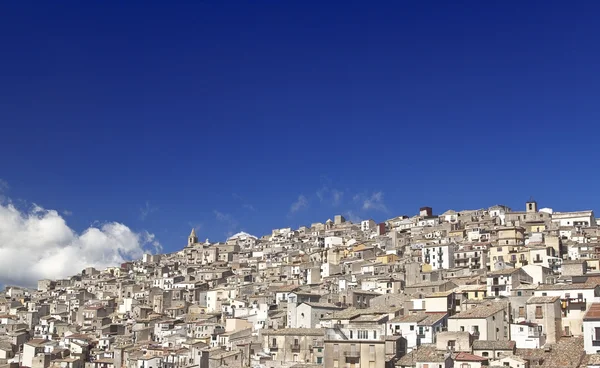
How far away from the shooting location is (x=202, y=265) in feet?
383

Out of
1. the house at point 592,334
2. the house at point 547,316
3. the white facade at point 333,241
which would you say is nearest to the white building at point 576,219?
the white facade at point 333,241

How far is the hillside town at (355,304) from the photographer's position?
45972 mm

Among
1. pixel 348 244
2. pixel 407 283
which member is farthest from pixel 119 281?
pixel 407 283

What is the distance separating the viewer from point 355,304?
204 ft

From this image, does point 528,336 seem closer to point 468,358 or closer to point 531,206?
point 468,358

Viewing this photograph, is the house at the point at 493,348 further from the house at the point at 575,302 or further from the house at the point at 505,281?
the house at the point at 505,281

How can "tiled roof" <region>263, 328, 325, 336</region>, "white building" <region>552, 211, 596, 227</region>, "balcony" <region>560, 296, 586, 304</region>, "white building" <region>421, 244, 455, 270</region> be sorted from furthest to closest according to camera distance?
"white building" <region>552, 211, 596, 227</region>, "white building" <region>421, 244, 455, 270</region>, "tiled roof" <region>263, 328, 325, 336</region>, "balcony" <region>560, 296, 586, 304</region>

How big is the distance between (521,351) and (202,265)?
7826 cm

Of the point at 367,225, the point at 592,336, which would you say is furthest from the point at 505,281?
the point at 367,225

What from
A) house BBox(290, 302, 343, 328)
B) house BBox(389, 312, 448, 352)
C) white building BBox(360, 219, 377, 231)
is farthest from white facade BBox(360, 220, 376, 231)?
house BBox(389, 312, 448, 352)

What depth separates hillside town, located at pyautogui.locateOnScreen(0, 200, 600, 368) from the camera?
46.0 metres

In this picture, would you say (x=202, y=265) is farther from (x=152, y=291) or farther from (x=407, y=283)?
(x=407, y=283)

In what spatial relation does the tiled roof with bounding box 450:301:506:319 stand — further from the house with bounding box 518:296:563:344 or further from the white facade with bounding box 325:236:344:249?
the white facade with bounding box 325:236:344:249

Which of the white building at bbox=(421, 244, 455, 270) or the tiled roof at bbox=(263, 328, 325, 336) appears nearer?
the tiled roof at bbox=(263, 328, 325, 336)
